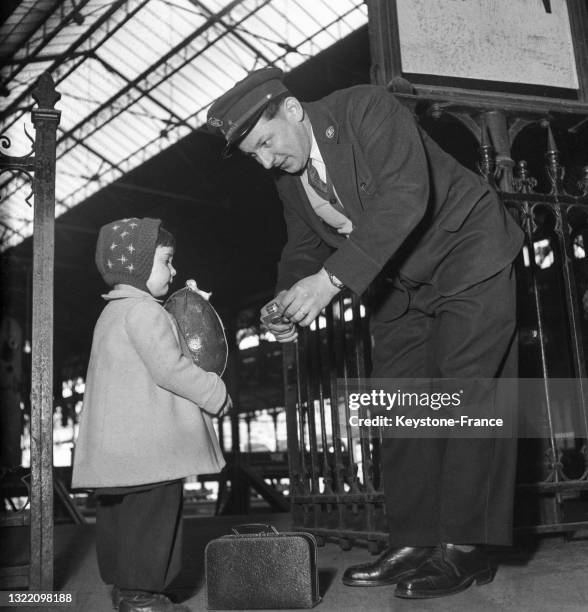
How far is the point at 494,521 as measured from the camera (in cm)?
203

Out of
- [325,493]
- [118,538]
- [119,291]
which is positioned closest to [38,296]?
[119,291]

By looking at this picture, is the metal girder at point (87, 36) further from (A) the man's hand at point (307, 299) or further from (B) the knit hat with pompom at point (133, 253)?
(A) the man's hand at point (307, 299)

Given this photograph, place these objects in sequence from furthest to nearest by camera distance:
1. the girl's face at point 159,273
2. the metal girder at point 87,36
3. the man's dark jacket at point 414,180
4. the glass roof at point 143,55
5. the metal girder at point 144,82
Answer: the metal girder at point 87,36
the metal girder at point 144,82
the glass roof at point 143,55
the girl's face at point 159,273
the man's dark jacket at point 414,180

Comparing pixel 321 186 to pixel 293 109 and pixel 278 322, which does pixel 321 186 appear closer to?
pixel 293 109

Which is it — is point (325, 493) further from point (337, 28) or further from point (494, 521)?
point (337, 28)

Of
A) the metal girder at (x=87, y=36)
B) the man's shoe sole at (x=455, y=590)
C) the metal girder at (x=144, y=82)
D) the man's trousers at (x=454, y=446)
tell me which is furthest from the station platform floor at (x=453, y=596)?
the metal girder at (x=87, y=36)

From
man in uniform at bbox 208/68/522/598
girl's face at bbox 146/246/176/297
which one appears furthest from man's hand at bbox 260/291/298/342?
girl's face at bbox 146/246/176/297

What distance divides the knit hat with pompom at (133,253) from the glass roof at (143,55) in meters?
10.2

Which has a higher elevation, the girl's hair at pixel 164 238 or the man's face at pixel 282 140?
the man's face at pixel 282 140

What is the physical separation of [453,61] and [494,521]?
2.06 meters

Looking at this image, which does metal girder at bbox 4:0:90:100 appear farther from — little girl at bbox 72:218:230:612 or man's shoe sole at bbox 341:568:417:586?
man's shoe sole at bbox 341:568:417:586

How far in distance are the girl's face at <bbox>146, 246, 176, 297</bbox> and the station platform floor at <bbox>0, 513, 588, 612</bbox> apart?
0.87 metres

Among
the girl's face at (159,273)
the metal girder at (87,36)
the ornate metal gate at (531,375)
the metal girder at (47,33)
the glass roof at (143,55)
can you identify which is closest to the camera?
the girl's face at (159,273)

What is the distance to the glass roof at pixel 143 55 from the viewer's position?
1289 centimetres
